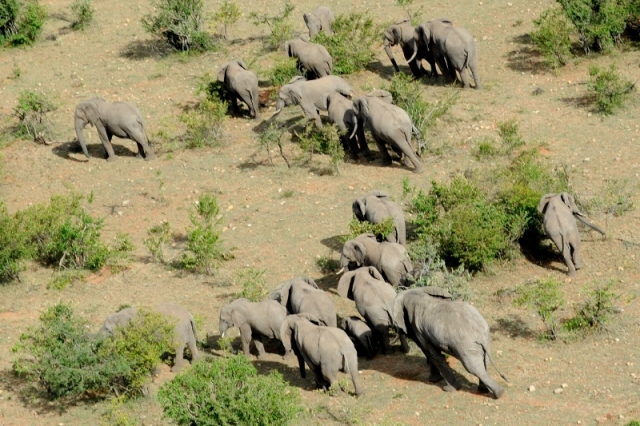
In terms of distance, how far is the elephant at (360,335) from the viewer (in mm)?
17141

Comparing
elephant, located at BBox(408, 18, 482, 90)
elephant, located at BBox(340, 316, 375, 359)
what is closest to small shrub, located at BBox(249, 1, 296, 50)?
elephant, located at BBox(408, 18, 482, 90)

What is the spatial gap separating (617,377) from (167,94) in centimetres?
1435

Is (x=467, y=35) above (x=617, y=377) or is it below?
above

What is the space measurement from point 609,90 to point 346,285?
29.8 ft

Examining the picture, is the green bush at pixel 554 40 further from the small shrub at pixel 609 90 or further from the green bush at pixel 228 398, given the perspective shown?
the green bush at pixel 228 398

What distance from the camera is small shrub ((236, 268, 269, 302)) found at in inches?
728

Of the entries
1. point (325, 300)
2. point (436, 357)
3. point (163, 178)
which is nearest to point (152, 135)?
point (163, 178)

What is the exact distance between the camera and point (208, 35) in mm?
29031

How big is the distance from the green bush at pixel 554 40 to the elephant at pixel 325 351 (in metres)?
11.7

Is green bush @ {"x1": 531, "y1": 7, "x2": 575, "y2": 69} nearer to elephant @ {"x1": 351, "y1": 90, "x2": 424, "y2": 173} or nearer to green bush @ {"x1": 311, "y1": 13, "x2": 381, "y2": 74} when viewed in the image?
green bush @ {"x1": 311, "y1": 13, "x2": 381, "y2": 74}

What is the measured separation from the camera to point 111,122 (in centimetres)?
2395

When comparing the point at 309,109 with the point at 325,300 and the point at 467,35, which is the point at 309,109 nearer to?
the point at 467,35

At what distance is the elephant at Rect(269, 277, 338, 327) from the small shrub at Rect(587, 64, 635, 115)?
9025 millimetres

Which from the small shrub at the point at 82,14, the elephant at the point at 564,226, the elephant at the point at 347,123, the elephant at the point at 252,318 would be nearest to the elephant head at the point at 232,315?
the elephant at the point at 252,318
